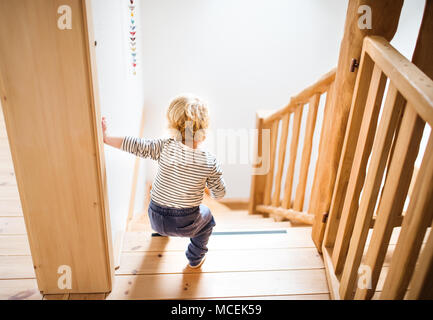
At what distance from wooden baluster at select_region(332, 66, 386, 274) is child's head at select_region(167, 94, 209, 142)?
65 cm

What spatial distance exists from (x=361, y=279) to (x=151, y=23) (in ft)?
10.9

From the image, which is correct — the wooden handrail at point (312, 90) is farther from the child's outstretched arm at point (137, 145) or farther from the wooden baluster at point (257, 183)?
the child's outstretched arm at point (137, 145)

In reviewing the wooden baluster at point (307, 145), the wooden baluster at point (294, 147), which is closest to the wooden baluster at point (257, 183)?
the wooden baluster at point (294, 147)

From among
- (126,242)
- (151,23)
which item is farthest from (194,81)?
(126,242)

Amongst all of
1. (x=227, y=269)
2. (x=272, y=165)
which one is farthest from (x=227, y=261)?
(x=272, y=165)

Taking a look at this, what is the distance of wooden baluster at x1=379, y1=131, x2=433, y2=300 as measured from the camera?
31.8 inches

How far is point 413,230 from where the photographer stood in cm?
87

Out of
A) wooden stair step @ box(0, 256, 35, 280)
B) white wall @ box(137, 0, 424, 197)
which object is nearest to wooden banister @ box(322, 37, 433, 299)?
wooden stair step @ box(0, 256, 35, 280)

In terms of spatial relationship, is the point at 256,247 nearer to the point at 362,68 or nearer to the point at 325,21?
the point at 362,68

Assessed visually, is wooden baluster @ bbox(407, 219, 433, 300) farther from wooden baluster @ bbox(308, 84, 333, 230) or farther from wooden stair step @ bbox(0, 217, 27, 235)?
wooden stair step @ bbox(0, 217, 27, 235)

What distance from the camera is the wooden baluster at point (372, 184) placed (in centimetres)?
103

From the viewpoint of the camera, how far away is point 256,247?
1793 mm

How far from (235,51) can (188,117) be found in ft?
8.87
